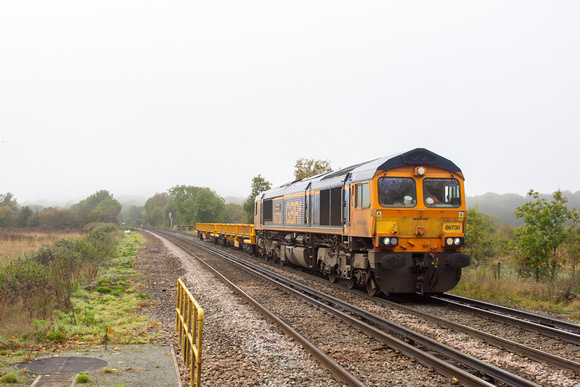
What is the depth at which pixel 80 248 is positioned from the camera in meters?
22.6

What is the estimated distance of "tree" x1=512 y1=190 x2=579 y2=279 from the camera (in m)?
14.6

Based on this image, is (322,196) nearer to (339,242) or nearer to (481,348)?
(339,242)

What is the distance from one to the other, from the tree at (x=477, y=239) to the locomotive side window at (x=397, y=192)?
29.7 feet

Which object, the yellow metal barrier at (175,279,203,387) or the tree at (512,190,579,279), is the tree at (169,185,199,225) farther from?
the yellow metal barrier at (175,279,203,387)

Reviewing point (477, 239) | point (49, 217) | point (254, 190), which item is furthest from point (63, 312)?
point (49, 217)

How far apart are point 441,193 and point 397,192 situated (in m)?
1.28

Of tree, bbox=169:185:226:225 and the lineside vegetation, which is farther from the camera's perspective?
tree, bbox=169:185:226:225

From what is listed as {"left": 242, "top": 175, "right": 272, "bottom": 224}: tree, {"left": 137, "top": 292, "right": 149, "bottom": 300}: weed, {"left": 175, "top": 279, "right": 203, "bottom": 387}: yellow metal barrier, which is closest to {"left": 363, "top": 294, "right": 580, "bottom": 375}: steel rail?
{"left": 175, "top": 279, "right": 203, "bottom": 387}: yellow metal barrier

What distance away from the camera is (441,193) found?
12.5 metres

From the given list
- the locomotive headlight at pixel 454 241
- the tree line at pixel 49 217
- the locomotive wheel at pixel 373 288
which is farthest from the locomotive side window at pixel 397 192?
the tree line at pixel 49 217

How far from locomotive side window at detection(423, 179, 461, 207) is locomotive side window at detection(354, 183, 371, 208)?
4.94ft

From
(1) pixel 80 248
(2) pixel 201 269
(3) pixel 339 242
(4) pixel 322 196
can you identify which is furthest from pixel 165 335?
(1) pixel 80 248

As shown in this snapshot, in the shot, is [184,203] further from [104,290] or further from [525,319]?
[525,319]

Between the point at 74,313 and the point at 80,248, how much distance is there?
13363 millimetres
